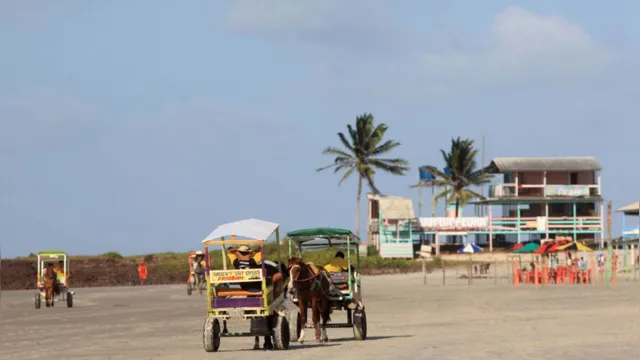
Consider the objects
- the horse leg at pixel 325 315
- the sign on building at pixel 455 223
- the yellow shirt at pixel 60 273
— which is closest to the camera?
the horse leg at pixel 325 315

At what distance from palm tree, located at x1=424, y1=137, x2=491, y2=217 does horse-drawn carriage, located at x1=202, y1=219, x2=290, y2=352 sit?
9083 centimetres

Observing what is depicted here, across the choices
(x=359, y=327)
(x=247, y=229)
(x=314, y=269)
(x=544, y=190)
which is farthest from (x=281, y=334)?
(x=544, y=190)

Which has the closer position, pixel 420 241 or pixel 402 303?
pixel 402 303

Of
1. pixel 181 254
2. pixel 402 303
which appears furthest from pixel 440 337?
pixel 181 254

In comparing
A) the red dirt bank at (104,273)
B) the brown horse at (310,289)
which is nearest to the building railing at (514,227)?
the red dirt bank at (104,273)

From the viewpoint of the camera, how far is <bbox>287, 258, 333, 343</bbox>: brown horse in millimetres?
22969

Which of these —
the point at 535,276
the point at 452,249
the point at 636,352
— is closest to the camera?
the point at 636,352

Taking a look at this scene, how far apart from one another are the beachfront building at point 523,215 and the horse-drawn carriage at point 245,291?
7738 cm

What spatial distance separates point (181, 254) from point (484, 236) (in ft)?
90.6

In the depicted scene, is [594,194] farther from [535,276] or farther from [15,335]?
[15,335]

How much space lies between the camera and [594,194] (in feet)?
350

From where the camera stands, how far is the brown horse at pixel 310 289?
75.4 feet

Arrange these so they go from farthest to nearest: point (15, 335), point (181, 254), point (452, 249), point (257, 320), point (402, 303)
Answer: point (181, 254) → point (452, 249) → point (402, 303) → point (15, 335) → point (257, 320)

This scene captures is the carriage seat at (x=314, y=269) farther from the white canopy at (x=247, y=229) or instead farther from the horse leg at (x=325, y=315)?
the white canopy at (x=247, y=229)
